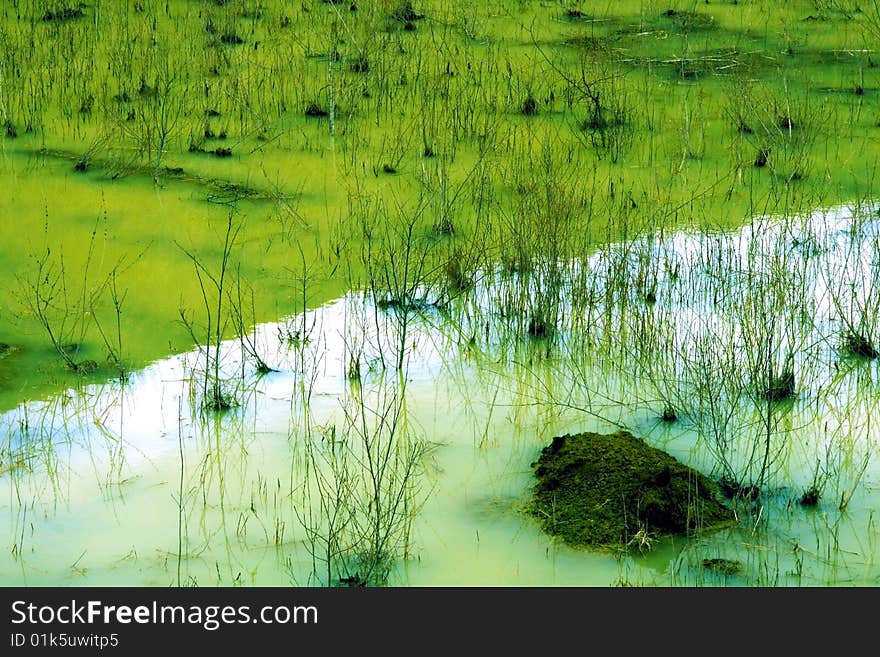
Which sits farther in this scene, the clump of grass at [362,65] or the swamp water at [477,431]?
the clump of grass at [362,65]

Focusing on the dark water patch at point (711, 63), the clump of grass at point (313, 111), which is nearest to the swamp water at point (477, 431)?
the clump of grass at point (313, 111)

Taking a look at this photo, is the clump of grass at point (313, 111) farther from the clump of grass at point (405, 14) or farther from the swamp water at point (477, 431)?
the swamp water at point (477, 431)

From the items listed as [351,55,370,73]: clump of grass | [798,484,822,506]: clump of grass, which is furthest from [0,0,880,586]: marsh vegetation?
[351,55,370,73]: clump of grass

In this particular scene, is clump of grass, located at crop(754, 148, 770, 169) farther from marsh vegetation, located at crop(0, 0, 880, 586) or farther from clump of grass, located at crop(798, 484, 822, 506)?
clump of grass, located at crop(798, 484, 822, 506)

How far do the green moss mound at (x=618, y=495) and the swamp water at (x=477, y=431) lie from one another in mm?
62

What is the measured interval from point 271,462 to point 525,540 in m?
0.98

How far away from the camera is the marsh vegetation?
335 centimetres

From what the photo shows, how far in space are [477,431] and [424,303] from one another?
1165 millimetres

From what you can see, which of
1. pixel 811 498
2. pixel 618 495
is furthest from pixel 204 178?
pixel 811 498

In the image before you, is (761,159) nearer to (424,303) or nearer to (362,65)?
(424,303)

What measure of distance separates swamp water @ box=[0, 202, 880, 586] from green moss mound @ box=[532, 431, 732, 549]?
0.06m

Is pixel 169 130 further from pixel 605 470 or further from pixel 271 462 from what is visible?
pixel 605 470

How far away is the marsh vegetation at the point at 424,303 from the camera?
3348mm
